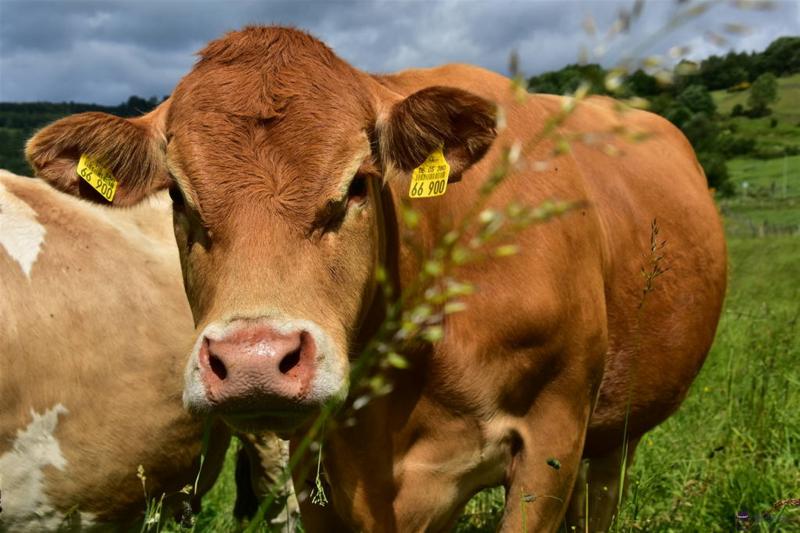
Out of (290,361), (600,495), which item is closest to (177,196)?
(290,361)

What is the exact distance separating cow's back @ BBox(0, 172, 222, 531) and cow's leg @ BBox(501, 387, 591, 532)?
68.2 inches

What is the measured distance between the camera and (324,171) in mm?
2633

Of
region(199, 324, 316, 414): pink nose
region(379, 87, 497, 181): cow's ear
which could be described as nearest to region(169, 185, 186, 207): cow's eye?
region(379, 87, 497, 181): cow's ear

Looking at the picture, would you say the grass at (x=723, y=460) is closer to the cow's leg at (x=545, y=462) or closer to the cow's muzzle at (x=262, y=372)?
the cow's leg at (x=545, y=462)

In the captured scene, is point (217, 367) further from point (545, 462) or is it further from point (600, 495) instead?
point (600, 495)

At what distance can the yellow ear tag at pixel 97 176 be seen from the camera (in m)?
3.22

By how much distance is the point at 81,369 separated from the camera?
4152 mm

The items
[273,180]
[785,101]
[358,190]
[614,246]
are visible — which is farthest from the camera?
[785,101]

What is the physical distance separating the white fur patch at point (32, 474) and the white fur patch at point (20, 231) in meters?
0.70

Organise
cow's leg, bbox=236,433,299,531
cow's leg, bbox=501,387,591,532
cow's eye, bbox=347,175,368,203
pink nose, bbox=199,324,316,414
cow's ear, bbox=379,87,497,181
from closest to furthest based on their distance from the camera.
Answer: pink nose, bbox=199,324,316,414
cow's eye, bbox=347,175,368,203
cow's ear, bbox=379,87,497,181
cow's leg, bbox=501,387,591,532
cow's leg, bbox=236,433,299,531

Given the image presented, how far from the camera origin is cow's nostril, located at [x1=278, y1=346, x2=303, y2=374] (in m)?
2.19

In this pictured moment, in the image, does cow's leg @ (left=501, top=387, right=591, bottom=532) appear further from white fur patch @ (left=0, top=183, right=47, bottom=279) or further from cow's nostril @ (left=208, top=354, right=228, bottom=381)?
white fur patch @ (left=0, top=183, right=47, bottom=279)

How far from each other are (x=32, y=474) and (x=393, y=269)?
6.57 feet

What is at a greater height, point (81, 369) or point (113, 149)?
point (113, 149)
